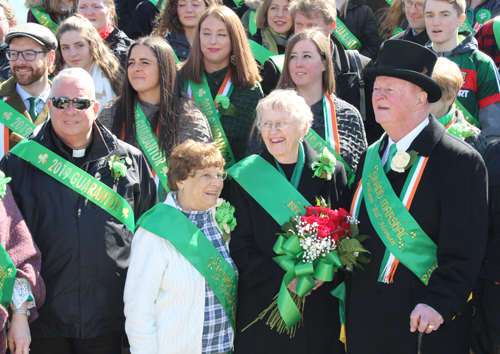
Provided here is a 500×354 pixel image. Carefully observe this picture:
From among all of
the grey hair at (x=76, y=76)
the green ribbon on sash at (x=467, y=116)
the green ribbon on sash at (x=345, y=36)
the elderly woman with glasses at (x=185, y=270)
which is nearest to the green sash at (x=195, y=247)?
the elderly woman with glasses at (x=185, y=270)

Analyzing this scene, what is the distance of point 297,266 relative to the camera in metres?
3.25

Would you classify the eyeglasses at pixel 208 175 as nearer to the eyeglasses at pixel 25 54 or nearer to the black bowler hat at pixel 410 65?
the black bowler hat at pixel 410 65

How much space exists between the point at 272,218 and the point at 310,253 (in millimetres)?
427

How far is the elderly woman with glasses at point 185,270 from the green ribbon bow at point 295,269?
1.21 ft

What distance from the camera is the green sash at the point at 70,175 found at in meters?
3.56

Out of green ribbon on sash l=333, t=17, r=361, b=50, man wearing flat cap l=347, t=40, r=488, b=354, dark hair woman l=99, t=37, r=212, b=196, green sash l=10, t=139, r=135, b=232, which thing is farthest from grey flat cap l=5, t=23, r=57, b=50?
green ribbon on sash l=333, t=17, r=361, b=50

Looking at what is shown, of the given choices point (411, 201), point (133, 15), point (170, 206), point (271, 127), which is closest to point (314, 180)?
point (271, 127)

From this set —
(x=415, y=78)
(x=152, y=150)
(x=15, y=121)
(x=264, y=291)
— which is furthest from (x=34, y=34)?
(x=415, y=78)

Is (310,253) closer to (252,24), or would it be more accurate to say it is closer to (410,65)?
(410,65)

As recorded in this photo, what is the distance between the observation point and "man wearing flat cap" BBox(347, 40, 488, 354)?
2.99 metres

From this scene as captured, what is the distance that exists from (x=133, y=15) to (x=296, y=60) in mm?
3259

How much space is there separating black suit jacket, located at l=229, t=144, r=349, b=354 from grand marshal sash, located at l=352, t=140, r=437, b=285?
40cm

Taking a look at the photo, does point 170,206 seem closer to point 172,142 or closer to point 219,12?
point 172,142

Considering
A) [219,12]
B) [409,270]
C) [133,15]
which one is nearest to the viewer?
[409,270]
